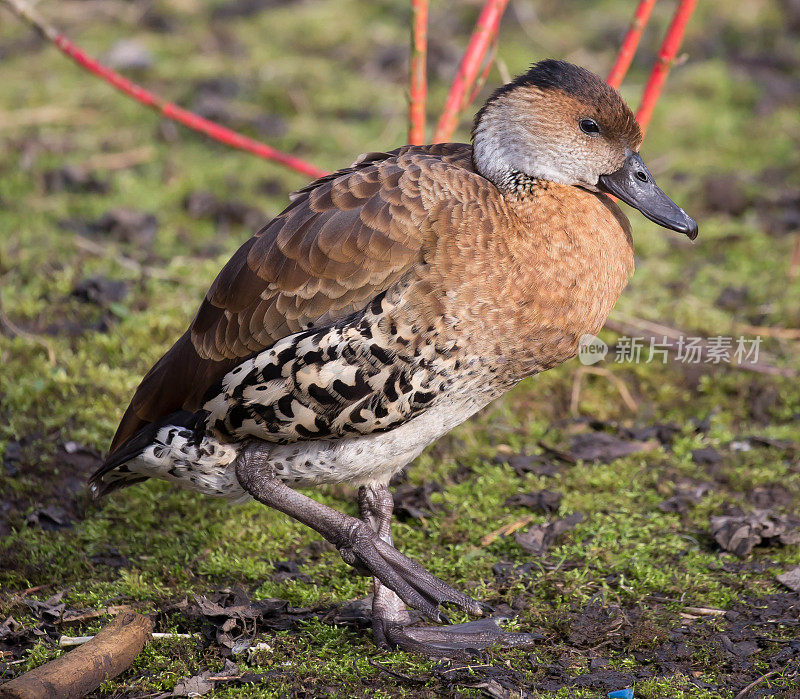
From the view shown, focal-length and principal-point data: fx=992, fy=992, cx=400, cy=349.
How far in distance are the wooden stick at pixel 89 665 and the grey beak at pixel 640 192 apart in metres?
2.37

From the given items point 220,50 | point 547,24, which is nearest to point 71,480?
point 220,50

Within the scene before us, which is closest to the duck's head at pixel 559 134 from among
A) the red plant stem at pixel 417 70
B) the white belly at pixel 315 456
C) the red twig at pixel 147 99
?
the white belly at pixel 315 456

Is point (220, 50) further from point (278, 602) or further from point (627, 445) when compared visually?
point (278, 602)

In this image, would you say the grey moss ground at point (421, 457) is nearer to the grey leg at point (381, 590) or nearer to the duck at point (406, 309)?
the grey leg at point (381, 590)

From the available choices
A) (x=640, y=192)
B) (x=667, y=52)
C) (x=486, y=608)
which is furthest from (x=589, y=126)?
(x=486, y=608)

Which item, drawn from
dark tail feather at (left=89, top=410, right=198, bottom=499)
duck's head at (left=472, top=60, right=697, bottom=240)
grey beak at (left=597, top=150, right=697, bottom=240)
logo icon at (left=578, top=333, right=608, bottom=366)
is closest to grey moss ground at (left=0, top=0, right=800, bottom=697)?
logo icon at (left=578, top=333, right=608, bottom=366)

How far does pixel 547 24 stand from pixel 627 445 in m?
6.41

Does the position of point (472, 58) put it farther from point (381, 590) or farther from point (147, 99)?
point (381, 590)

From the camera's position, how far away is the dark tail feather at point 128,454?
3912 millimetres

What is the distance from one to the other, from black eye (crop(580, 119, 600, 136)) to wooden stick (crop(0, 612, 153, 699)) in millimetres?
2410

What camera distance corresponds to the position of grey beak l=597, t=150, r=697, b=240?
3805 mm

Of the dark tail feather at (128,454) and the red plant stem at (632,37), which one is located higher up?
the red plant stem at (632,37)

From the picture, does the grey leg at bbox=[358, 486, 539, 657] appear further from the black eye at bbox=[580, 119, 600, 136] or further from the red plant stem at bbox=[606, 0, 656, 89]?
the red plant stem at bbox=[606, 0, 656, 89]

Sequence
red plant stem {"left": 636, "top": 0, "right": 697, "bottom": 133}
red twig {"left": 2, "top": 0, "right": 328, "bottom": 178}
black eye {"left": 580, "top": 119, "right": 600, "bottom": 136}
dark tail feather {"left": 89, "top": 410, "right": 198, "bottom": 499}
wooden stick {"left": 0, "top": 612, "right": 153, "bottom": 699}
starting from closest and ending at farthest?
wooden stick {"left": 0, "top": 612, "right": 153, "bottom": 699} → black eye {"left": 580, "top": 119, "right": 600, "bottom": 136} → dark tail feather {"left": 89, "top": 410, "right": 198, "bottom": 499} → red plant stem {"left": 636, "top": 0, "right": 697, "bottom": 133} → red twig {"left": 2, "top": 0, "right": 328, "bottom": 178}
